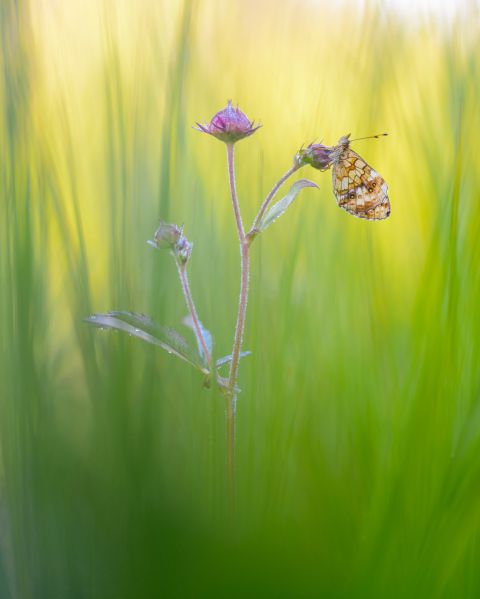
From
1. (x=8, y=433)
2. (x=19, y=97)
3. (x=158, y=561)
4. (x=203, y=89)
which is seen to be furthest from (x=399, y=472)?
(x=203, y=89)

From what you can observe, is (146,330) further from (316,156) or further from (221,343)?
(316,156)

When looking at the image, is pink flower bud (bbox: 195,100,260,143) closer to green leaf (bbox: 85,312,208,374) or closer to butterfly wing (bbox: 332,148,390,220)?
butterfly wing (bbox: 332,148,390,220)

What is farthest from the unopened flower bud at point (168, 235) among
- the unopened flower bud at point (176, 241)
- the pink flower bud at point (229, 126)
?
the pink flower bud at point (229, 126)

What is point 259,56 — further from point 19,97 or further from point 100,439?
point 100,439

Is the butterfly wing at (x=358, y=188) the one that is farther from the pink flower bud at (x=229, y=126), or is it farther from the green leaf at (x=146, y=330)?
the green leaf at (x=146, y=330)

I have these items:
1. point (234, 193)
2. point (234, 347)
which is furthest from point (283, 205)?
point (234, 347)

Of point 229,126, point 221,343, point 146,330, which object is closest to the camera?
point 146,330
